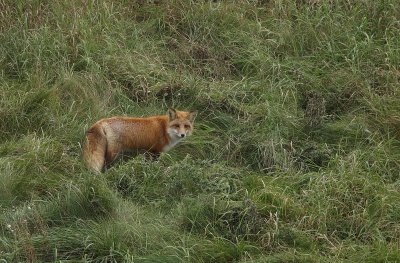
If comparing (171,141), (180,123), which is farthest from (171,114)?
(171,141)

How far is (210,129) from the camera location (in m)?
9.93

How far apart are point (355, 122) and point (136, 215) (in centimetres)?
315

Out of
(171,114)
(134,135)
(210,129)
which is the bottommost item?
(210,129)

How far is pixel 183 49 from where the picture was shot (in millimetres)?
11203

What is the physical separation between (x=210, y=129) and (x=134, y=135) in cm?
102

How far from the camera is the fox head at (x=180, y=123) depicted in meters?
9.41

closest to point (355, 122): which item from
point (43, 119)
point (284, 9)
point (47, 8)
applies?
point (284, 9)

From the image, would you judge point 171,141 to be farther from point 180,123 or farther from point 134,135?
point 134,135

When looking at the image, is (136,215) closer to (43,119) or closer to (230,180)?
(230,180)

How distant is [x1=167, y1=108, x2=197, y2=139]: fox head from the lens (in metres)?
9.41

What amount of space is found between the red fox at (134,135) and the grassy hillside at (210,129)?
8.3 inches

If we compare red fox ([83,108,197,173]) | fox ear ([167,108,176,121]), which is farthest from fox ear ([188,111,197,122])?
fox ear ([167,108,176,121])

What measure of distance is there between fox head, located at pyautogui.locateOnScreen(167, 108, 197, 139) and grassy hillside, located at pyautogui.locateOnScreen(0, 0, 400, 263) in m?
0.25

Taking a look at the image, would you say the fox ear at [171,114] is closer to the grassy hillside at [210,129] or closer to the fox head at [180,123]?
the fox head at [180,123]
